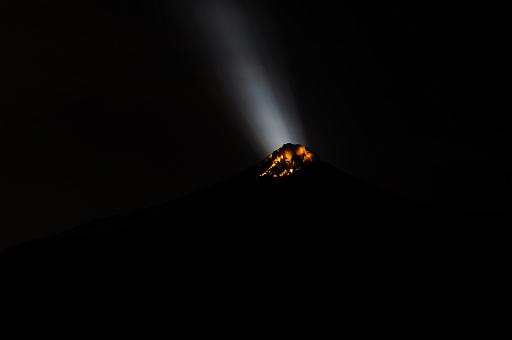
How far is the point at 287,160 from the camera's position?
1838 centimetres

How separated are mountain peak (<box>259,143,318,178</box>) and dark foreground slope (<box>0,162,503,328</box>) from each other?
2.27ft

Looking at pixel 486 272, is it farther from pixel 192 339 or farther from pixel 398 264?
pixel 192 339

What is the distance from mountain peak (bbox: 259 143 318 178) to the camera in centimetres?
1792

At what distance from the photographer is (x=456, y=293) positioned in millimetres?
11500

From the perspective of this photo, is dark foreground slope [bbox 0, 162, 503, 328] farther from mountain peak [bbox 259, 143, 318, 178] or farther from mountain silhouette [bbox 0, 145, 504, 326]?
mountain peak [bbox 259, 143, 318, 178]

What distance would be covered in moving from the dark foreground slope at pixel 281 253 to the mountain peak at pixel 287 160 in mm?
693

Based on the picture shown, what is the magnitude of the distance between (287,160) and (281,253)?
259 inches

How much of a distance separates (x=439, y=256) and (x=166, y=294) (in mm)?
8413

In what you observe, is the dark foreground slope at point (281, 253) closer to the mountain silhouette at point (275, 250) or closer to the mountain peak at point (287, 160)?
the mountain silhouette at point (275, 250)

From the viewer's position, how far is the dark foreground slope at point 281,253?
10734 millimetres

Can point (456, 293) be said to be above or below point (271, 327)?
below

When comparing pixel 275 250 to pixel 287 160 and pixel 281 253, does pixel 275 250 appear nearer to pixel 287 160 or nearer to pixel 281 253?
pixel 281 253

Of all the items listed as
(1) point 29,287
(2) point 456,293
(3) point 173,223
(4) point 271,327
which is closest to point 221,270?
(4) point 271,327

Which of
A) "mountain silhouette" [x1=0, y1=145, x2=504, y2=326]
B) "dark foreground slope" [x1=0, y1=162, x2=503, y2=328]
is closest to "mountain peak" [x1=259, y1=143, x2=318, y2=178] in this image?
"mountain silhouette" [x1=0, y1=145, x2=504, y2=326]
